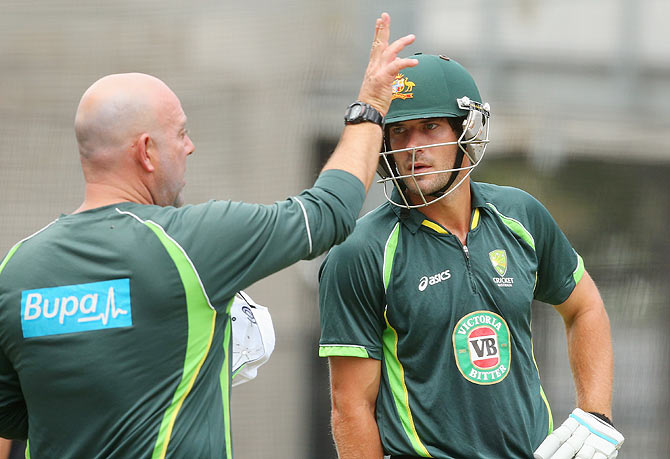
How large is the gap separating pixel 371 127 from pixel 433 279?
54 cm

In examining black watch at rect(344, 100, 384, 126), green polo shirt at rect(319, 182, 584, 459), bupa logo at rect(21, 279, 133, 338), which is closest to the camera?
bupa logo at rect(21, 279, 133, 338)

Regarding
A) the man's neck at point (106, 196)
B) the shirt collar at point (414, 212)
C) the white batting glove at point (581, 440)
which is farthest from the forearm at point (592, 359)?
the man's neck at point (106, 196)

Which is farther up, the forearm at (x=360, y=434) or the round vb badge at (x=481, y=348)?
the round vb badge at (x=481, y=348)

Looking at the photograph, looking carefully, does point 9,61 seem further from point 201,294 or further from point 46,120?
point 201,294

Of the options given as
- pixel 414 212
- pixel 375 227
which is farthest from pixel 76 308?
pixel 414 212

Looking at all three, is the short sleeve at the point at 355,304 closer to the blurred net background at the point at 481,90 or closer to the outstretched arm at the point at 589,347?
the outstretched arm at the point at 589,347

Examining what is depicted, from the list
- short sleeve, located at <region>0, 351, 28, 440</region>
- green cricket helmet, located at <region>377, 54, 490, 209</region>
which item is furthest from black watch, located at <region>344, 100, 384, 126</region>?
short sleeve, located at <region>0, 351, 28, 440</region>

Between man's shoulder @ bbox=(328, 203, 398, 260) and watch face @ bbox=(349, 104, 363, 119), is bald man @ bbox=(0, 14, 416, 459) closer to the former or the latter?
watch face @ bbox=(349, 104, 363, 119)

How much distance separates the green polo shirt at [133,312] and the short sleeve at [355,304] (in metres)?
0.50

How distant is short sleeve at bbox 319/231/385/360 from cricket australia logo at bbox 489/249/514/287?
1.05ft

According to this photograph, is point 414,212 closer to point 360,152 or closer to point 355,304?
point 355,304

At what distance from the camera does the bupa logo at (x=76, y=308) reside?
1.85 metres

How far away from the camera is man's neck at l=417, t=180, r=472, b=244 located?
2.56 metres

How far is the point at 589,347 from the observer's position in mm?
2709
